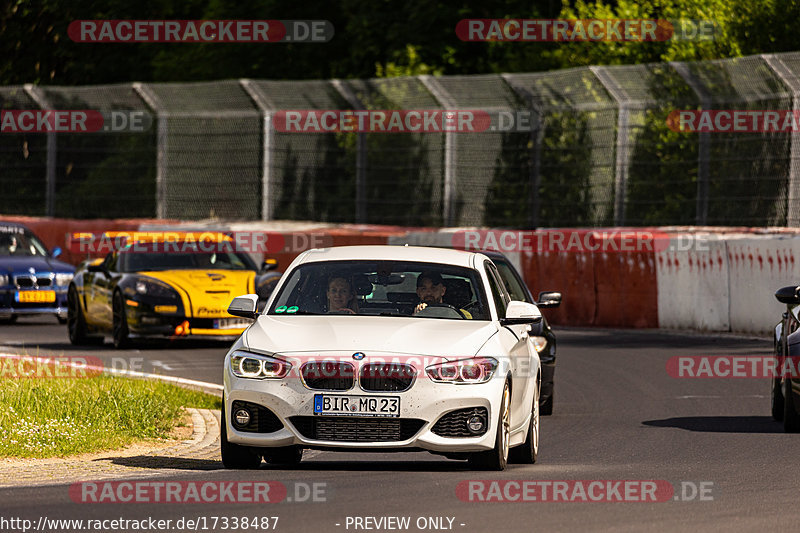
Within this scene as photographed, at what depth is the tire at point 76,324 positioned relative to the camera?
73.9ft

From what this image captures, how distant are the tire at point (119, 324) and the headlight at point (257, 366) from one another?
1114 centimetres

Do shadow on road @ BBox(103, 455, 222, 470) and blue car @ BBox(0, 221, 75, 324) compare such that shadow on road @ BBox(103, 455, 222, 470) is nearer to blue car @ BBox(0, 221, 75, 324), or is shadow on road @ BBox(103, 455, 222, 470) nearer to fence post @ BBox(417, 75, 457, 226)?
blue car @ BBox(0, 221, 75, 324)

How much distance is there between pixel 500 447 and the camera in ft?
34.7

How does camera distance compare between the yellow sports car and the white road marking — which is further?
the yellow sports car

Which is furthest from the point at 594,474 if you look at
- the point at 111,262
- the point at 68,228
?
the point at 68,228

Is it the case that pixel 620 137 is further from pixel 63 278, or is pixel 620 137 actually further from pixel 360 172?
pixel 63 278

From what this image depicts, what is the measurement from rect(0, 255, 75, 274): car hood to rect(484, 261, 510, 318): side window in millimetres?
14724

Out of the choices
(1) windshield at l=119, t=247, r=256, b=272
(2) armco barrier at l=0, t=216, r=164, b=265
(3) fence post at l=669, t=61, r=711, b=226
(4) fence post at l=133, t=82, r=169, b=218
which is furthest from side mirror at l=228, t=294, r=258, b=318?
(4) fence post at l=133, t=82, r=169, b=218

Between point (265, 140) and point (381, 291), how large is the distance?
72.3 feet

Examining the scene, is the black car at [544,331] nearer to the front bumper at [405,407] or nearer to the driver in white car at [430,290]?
the driver in white car at [430,290]

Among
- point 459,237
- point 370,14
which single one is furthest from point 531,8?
point 459,237

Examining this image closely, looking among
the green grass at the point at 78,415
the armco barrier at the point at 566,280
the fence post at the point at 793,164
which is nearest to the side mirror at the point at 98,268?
the armco barrier at the point at 566,280

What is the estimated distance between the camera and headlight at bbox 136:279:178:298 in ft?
69.5

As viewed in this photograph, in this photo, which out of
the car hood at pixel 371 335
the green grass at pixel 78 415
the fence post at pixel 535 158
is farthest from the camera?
the fence post at pixel 535 158
